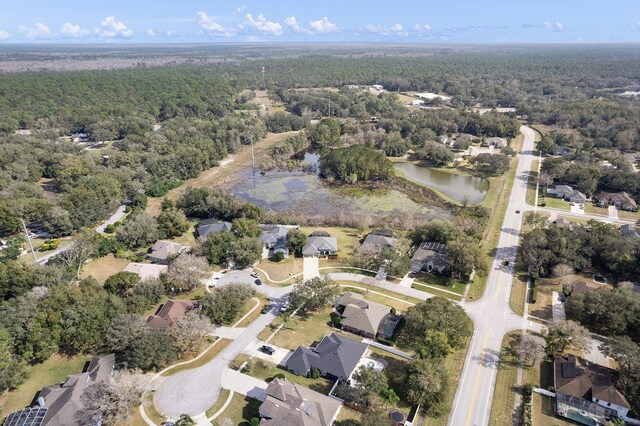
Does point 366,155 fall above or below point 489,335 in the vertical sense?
above

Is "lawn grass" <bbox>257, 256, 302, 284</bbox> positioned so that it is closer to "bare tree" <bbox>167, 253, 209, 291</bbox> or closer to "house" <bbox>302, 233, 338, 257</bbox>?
"house" <bbox>302, 233, 338, 257</bbox>

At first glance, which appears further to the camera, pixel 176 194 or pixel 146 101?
pixel 146 101

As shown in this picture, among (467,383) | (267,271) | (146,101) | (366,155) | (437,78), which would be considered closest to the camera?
(467,383)

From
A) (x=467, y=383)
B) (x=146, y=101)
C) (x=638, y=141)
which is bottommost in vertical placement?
(x=467, y=383)

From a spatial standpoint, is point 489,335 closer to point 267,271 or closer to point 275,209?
point 267,271

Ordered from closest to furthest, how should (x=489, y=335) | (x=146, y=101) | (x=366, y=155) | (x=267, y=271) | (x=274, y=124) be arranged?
(x=489, y=335), (x=267, y=271), (x=366, y=155), (x=274, y=124), (x=146, y=101)

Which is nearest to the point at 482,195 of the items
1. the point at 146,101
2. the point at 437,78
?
the point at 146,101

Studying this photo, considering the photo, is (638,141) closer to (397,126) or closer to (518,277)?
(397,126)

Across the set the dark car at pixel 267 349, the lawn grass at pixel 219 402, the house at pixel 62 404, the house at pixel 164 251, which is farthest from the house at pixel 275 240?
the house at pixel 62 404
